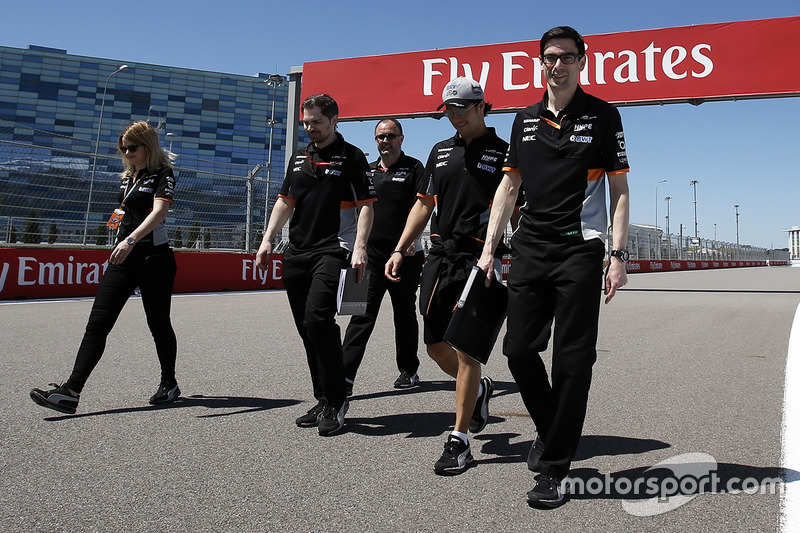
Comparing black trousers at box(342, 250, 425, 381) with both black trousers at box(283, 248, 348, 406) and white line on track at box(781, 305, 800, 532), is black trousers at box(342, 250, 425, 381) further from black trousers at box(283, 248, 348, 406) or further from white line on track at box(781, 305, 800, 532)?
white line on track at box(781, 305, 800, 532)

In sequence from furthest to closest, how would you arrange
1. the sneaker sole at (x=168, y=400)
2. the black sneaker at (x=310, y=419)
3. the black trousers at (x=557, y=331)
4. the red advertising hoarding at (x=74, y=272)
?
the red advertising hoarding at (x=74, y=272), the sneaker sole at (x=168, y=400), the black sneaker at (x=310, y=419), the black trousers at (x=557, y=331)

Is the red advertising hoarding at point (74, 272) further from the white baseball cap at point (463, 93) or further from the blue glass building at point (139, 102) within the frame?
the blue glass building at point (139, 102)

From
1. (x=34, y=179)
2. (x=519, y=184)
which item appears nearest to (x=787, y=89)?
(x=519, y=184)

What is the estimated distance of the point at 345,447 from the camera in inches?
127

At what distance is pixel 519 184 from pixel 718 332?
20.6ft

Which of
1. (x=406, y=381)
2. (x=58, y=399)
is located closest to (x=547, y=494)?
(x=406, y=381)

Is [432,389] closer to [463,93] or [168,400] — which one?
[168,400]

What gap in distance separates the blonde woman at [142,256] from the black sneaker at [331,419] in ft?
4.01

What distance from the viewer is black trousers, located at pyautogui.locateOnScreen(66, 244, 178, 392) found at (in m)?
3.93

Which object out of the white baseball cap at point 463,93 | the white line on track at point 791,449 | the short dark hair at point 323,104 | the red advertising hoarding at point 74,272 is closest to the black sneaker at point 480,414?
the white line on track at point 791,449

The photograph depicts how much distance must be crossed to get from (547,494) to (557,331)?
2.10ft

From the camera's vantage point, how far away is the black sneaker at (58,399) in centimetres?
363

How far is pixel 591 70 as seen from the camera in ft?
52.1

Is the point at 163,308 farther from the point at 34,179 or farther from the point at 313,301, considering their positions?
the point at 34,179
